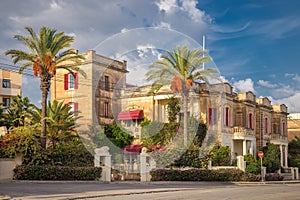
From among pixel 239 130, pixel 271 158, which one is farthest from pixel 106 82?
pixel 271 158

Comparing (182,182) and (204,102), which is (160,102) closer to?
(204,102)

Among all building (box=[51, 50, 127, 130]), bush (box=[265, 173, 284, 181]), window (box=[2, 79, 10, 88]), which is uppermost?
window (box=[2, 79, 10, 88])

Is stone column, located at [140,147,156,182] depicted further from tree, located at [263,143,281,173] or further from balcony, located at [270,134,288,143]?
balcony, located at [270,134,288,143]

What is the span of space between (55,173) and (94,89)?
1238 centimetres

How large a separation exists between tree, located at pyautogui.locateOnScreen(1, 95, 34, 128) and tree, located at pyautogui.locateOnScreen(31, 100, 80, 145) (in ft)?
3.51

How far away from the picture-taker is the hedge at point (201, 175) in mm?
33594

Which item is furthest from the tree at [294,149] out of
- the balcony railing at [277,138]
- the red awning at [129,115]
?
the red awning at [129,115]

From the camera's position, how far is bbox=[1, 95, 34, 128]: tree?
35056 mm

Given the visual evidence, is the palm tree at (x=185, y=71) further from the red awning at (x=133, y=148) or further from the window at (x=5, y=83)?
the window at (x=5, y=83)

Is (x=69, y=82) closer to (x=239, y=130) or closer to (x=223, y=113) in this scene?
(x=223, y=113)

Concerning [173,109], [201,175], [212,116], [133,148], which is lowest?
[201,175]

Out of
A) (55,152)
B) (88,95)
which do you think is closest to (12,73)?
(88,95)

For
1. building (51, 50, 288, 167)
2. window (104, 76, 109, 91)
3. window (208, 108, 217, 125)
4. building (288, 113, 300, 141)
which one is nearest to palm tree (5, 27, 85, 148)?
building (51, 50, 288, 167)

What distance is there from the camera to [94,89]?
133 feet
